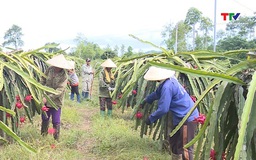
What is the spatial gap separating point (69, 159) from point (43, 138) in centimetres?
87

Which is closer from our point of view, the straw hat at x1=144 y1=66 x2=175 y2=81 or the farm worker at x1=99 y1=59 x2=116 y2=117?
the straw hat at x1=144 y1=66 x2=175 y2=81

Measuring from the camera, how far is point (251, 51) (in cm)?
206

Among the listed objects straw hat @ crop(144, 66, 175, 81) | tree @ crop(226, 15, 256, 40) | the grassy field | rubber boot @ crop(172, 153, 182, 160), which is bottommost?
the grassy field

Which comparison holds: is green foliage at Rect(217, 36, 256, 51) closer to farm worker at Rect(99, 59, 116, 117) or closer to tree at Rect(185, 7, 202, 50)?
tree at Rect(185, 7, 202, 50)

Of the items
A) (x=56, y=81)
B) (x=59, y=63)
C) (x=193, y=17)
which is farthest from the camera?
(x=193, y=17)

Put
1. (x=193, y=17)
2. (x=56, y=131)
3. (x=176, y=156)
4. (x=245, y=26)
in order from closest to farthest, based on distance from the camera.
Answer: (x=176, y=156)
(x=56, y=131)
(x=245, y=26)
(x=193, y=17)

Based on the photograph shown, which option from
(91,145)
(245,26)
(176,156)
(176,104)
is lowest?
(91,145)

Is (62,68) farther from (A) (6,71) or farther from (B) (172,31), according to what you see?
(B) (172,31)

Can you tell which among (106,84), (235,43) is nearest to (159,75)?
(106,84)

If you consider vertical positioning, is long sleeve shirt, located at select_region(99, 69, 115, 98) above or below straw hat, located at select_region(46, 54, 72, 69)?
below

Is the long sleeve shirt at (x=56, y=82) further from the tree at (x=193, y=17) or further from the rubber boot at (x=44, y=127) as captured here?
the tree at (x=193, y=17)

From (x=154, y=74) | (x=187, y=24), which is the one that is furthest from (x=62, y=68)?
(x=187, y=24)

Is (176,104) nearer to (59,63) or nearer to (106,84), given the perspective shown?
(59,63)

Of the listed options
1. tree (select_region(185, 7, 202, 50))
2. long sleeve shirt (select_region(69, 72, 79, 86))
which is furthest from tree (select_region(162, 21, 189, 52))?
long sleeve shirt (select_region(69, 72, 79, 86))
